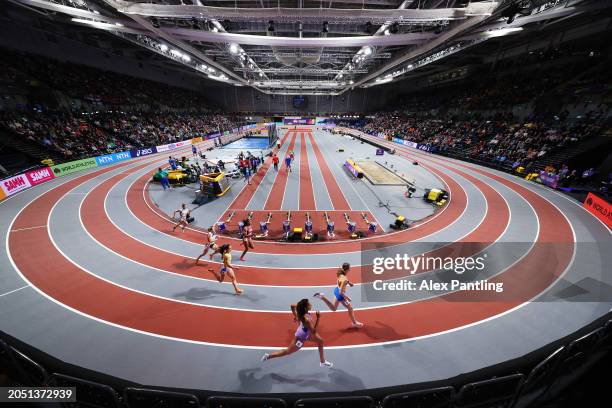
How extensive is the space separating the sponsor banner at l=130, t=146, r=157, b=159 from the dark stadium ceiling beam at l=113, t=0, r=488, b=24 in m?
17.7

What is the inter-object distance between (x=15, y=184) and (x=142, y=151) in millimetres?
14248

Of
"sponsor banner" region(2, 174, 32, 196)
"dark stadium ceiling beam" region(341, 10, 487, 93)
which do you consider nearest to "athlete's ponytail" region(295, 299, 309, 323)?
"dark stadium ceiling beam" region(341, 10, 487, 93)

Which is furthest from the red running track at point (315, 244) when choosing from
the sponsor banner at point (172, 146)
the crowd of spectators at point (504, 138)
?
the sponsor banner at point (172, 146)

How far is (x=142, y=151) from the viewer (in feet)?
95.0

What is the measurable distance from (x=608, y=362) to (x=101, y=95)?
152 ft

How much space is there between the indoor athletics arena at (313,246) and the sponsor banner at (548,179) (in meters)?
0.27

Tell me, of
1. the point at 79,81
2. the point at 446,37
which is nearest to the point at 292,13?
the point at 446,37

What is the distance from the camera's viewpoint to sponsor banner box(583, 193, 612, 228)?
11.4 metres

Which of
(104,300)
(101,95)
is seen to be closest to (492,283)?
(104,300)

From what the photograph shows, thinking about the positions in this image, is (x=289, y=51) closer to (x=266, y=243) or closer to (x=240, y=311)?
(x=266, y=243)

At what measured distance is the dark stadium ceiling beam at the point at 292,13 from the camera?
13.6m

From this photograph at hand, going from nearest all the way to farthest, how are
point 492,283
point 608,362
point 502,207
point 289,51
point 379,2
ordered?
point 608,362
point 492,283
point 502,207
point 379,2
point 289,51

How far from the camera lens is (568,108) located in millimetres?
21938

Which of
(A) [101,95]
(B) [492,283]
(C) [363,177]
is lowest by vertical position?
(B) [492,283]
